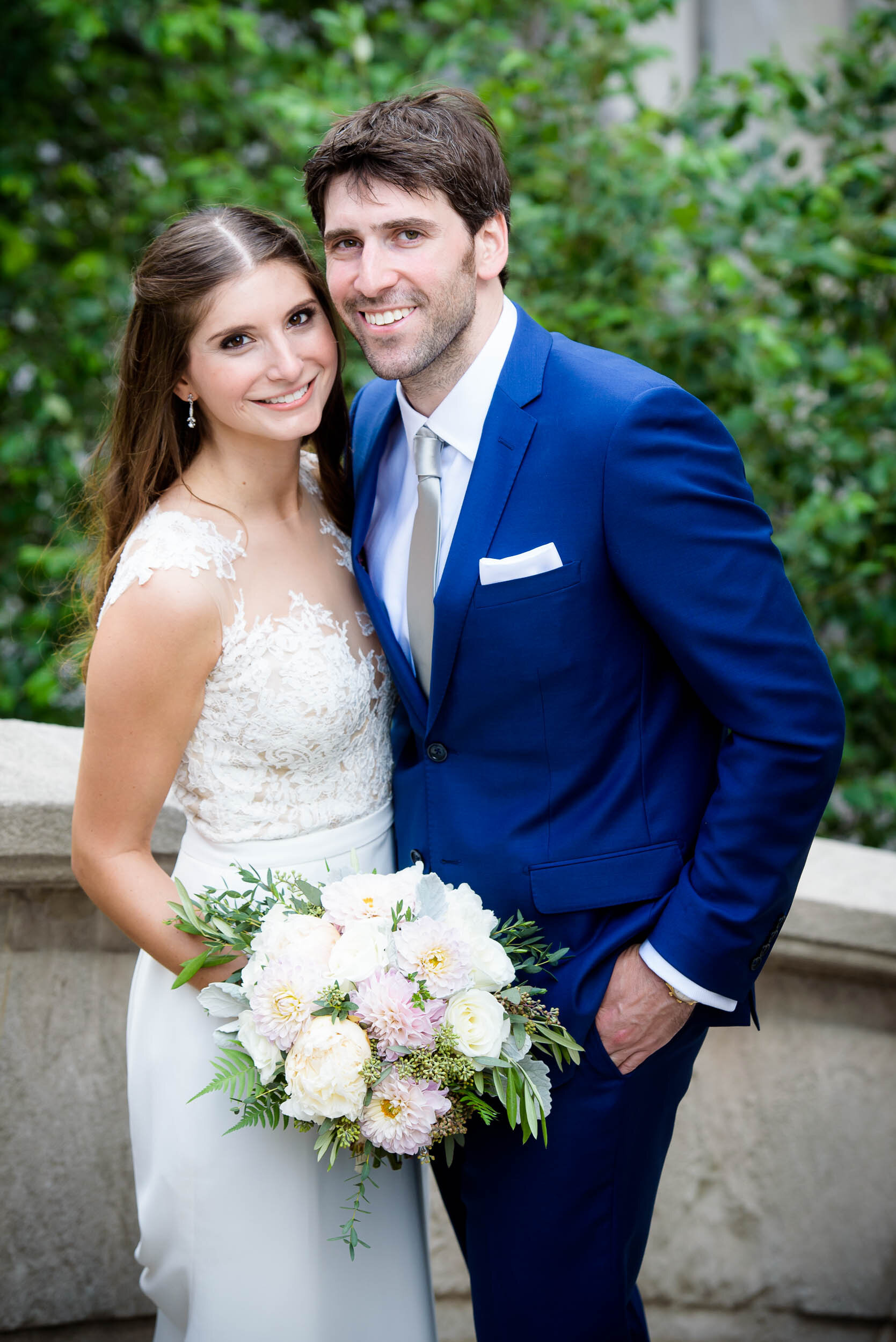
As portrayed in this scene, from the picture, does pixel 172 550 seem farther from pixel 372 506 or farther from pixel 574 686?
pixel 574 686

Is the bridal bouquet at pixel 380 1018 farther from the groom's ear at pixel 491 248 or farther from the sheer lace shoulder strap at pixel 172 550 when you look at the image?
the groom's ear at pixel 491 248

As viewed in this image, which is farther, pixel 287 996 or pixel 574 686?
pixel 574 686

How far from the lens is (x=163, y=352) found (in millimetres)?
2119

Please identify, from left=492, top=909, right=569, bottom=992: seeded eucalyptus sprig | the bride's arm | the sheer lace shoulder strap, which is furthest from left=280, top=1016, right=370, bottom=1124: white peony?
the sheer lace shoulder strap

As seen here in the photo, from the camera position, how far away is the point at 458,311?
1983 millimetres

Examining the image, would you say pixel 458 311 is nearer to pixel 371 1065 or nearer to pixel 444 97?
pixel 444 97

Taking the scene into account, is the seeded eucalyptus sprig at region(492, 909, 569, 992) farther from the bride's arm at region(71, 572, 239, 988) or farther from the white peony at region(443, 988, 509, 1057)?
the bride's arm at region(71, 572, 239, 988)

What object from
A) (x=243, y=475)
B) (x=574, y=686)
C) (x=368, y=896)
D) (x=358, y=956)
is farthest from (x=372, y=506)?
(x=358, y=956)

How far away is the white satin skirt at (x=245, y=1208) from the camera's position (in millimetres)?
2020

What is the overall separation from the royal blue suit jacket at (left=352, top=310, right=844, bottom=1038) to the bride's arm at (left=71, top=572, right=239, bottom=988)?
1.32 feet

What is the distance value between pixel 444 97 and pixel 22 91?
10.4 ft

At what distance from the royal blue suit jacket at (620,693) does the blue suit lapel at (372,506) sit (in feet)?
0.05

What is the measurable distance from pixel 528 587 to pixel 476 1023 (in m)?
0.69

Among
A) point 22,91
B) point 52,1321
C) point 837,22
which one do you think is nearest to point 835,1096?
point 52,1321
